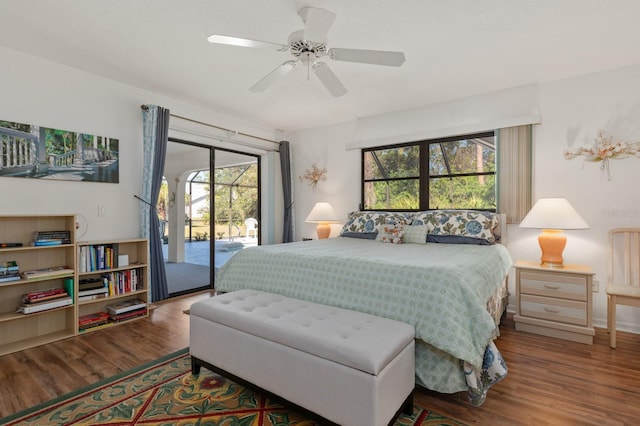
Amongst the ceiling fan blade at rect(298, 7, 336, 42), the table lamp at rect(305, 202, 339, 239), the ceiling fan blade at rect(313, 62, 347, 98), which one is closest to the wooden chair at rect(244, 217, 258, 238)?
the table lamp at rect(305, 202, 339, 239)

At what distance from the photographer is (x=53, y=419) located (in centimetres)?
165

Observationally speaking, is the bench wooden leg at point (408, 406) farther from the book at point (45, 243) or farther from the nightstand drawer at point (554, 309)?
the book at point (45, 243)

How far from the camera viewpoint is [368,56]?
2.14 m

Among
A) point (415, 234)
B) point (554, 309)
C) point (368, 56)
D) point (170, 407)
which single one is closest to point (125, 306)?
point (170, 407)

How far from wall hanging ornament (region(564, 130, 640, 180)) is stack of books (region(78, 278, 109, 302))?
4.64 meters

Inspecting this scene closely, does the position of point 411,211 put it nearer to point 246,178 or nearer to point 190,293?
point 246,178

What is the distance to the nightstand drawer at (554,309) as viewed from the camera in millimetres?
2645

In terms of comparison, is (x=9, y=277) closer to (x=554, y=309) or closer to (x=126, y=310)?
(x=126, y=310)

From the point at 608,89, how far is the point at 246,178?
4354 mm

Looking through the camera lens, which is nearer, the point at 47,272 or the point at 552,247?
the point at 47,272

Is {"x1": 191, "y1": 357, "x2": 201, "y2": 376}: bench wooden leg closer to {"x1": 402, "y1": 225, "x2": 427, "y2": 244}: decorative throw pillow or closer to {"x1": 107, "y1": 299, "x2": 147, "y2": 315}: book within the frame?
{"x1": 107, "y1": 299, "x2": 147, "y2": 315}: book

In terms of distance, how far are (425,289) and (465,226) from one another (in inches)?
70.1

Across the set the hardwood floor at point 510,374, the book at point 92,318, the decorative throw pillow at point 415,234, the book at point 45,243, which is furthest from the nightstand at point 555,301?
the book at point 45,243

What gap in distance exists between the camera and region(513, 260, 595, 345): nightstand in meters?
2.63
